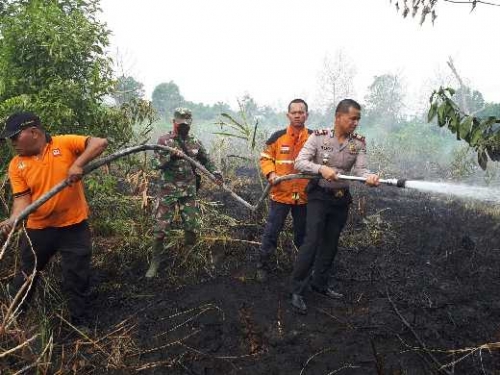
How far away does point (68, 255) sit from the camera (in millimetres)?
3225

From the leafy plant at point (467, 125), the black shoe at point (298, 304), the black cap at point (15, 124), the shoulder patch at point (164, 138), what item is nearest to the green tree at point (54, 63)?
the shoulder patch at point (164, 138)

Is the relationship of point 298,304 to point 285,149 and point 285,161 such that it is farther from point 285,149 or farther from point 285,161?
point 285,149

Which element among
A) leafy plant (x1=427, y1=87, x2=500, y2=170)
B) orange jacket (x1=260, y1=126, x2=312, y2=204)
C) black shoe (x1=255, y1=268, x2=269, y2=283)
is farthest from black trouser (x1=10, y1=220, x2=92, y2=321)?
leafy plant (x1=427, y1=87, x2=500, y2=170)

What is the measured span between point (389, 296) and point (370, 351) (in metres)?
1.05

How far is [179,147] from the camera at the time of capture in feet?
14.4

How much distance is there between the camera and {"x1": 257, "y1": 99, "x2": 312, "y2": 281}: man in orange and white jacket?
406 cm

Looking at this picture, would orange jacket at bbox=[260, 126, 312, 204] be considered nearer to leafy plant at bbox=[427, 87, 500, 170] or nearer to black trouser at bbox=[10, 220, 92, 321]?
leafy plant at bbox=[427, 87, 500, 170]

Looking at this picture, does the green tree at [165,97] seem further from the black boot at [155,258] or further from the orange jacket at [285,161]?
the orange jacket at [285,161]

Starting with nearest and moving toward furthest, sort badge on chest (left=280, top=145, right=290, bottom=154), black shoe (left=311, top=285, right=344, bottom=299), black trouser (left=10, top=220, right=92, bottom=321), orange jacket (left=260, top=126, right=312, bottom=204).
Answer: black trouser (left=10, top=220, right=92, bottom=321), black shoe (left=311, top=285, right=344, bottom=299), orange jacket (left=260, top=126, right=312, bottom=204), badge on chest (left=280, top=145, right=290, bottom=154)

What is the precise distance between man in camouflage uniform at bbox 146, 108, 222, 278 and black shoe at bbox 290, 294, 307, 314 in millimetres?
1469

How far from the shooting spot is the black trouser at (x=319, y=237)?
11.7 feet

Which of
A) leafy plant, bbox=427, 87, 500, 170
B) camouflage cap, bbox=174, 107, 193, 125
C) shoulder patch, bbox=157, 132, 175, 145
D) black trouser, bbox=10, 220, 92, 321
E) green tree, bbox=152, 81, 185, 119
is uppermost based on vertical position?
green tree, bbox=152, 81, 185, 119

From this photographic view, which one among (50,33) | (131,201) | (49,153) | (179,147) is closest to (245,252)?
(179,147)

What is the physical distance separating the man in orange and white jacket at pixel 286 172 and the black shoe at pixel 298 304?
64cm
